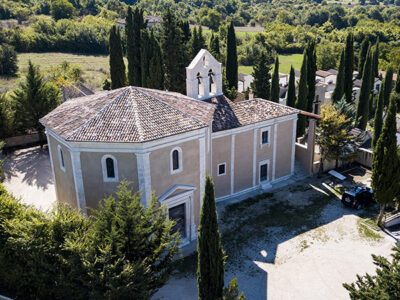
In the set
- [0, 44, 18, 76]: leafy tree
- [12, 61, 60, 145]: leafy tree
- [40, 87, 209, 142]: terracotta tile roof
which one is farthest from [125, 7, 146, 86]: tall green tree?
[0, 44, 18, 76]: leafy tree

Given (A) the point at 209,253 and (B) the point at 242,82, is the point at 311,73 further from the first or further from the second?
(A) the point at 209,253

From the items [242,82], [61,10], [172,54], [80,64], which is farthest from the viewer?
[61,10]

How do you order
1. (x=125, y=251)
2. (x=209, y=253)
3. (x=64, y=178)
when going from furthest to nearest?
(x=64, y=178), (x=125, y=251), (x=209, y=253)

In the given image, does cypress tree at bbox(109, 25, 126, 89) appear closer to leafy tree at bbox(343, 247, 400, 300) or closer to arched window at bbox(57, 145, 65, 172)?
arched window at bbox(57, 145, 65, 172)

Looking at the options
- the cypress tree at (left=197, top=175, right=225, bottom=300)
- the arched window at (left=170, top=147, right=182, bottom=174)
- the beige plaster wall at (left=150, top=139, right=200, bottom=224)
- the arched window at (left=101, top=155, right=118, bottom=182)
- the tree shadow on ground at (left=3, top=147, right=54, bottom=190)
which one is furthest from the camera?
the tree shadow on ground at (left=3, top=147, right=54, bottom=190)

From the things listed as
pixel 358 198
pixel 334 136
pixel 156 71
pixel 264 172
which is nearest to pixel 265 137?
pixel 264 172

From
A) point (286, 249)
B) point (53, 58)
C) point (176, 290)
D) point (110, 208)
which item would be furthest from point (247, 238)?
point (53, 58)
